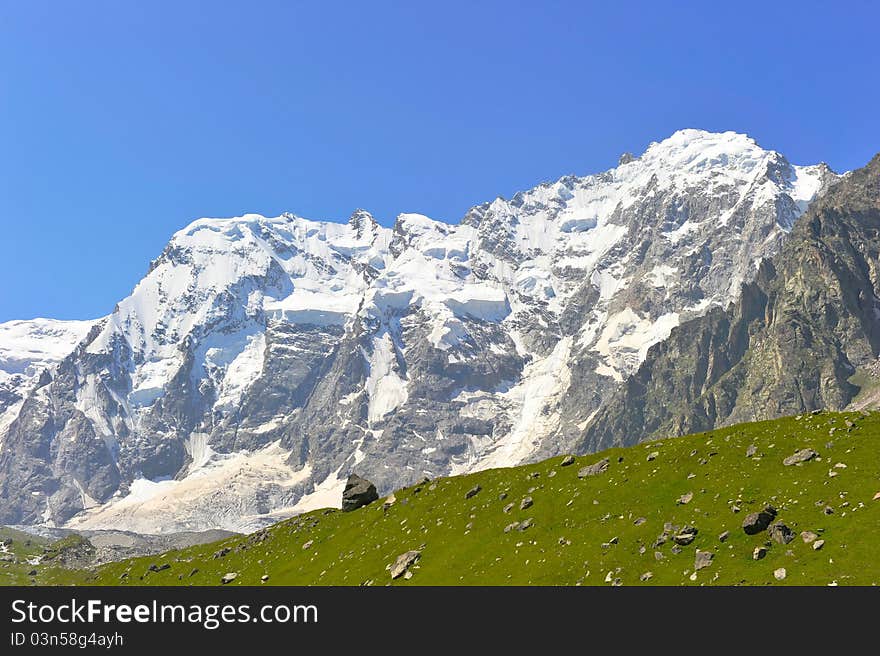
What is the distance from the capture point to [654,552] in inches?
1996

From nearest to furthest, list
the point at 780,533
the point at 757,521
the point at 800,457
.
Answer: the point at 780,533
the point at 757,521
the point at 800,457

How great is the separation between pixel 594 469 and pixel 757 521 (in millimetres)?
21675

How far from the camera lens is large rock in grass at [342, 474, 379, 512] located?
99.2 meters

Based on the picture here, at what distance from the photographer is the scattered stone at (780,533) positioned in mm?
46750

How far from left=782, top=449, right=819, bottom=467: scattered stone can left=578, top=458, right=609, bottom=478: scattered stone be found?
16.1 meters

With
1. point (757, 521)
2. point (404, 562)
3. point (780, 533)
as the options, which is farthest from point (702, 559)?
point (404, 562)

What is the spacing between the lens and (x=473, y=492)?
78.9m

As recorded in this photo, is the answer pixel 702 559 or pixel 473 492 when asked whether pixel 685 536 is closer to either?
pixel 702 559

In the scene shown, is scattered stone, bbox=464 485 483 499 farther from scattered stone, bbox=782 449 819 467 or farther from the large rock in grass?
scattered stone, bbox=782 449 819 467

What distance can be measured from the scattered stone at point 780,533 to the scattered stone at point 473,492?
3454cm

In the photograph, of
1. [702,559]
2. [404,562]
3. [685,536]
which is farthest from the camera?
[404,562]
